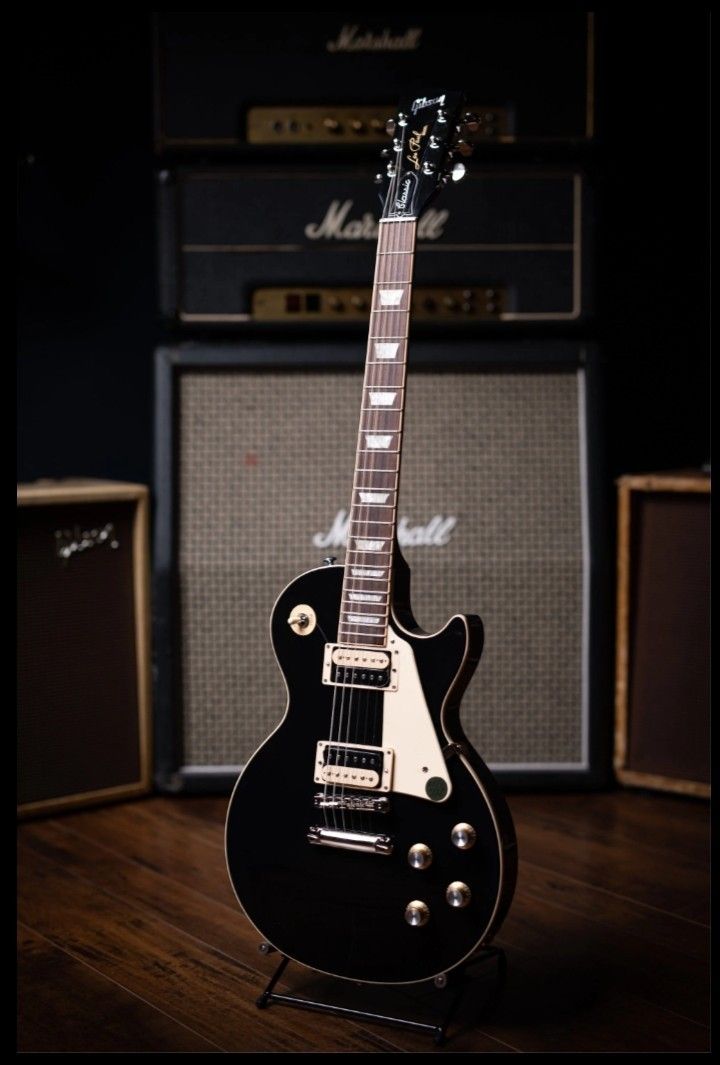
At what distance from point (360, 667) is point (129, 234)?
1.48 m

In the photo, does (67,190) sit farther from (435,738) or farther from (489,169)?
(435,738)

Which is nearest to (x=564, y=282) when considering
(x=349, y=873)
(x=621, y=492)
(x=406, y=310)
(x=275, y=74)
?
(x=621, y=492)

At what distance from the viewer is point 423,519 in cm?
237

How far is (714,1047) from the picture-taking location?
1.50 m

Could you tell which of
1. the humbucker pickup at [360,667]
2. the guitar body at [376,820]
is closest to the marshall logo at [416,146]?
the guitar body at [376,820]

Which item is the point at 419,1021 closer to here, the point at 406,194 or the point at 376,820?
the point at 376,820

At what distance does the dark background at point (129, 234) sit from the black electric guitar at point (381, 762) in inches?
44.7

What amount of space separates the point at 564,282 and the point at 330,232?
0.44 m

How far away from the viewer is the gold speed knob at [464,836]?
57.8 inches

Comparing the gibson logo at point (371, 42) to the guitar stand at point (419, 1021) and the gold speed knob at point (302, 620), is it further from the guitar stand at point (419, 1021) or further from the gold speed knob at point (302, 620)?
the guitar stand at point (419, 1021)

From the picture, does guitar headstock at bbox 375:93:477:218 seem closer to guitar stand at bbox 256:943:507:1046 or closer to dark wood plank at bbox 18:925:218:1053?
guitar stand at bbox 256:943:507:1046

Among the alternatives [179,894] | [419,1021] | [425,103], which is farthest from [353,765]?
[425,103]

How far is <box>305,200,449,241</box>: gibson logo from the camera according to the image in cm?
233

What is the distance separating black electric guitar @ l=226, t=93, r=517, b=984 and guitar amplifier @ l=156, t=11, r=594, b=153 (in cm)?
76
